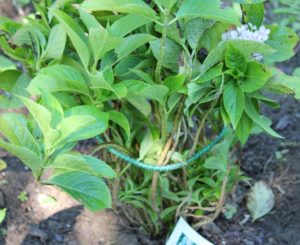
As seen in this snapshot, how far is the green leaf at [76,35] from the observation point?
91 centimetres

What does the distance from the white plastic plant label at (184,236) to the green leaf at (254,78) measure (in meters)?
0.46

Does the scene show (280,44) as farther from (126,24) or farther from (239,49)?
Answer: (126,24)

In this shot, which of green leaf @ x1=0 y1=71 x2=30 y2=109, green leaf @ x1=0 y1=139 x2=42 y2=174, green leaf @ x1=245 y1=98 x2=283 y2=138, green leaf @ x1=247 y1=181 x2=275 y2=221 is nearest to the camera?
green leaf @ x1=0 y1=139 x2=42 y2=174

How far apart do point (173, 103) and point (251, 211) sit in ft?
1.89

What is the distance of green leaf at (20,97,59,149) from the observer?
811mm

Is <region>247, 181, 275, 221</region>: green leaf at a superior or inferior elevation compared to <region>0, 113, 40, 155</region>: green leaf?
inferior

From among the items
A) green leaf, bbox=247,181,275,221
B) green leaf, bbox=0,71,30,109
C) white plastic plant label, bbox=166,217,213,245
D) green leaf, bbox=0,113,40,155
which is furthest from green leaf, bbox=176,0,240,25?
green leaf, bbox=247,181,275,221

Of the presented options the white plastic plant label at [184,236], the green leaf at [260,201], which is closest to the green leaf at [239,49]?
the white plastic plant label at [184,236]

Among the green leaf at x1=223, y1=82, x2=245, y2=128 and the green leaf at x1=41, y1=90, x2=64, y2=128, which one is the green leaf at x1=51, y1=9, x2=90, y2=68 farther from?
the green leaf at x1=223, y1=82, x2=245, y2=128

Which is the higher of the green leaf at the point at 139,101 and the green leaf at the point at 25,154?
the green leaf at the point at 25,154

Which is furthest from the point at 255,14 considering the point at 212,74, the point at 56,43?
the point at 56,43

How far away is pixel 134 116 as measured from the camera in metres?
1.17

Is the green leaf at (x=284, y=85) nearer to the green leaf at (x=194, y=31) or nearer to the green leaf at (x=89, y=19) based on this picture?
the green leaf at (x=194, y=31)

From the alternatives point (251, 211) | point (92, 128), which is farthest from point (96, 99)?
point (251, 211)
